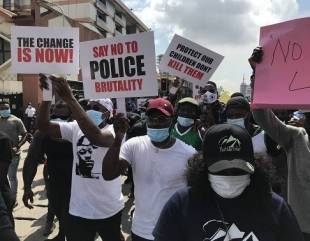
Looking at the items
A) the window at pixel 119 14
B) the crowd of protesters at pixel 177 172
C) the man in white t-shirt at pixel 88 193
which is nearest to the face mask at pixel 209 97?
the crowd of protesters at pixel 177 172

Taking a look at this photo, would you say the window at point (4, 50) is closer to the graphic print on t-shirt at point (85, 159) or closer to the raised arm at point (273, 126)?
the graphic print on t-shirt at point (85, 159)

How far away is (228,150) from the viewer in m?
2.07

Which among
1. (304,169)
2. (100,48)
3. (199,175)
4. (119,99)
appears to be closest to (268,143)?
(304,169)

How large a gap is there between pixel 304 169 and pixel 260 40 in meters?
0.92

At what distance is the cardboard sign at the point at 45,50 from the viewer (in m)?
5.14

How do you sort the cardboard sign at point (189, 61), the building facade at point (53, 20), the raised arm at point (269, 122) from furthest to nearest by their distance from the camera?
the building facade at point (53, 20), the cardboard sign at point (189, 61), the raised arm at point (269, 122)

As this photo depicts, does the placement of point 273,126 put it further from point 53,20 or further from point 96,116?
point 53,20

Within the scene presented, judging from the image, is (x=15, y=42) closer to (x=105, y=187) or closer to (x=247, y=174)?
(x=105, y=187)

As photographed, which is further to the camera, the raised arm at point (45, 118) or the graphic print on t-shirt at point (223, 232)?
the raised arm at point (45, 118)

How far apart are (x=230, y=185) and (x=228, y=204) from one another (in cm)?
9

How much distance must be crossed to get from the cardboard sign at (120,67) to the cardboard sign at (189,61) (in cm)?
336

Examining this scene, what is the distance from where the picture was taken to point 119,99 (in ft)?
14.6

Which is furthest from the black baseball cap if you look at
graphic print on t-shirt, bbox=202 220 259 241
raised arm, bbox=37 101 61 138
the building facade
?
the building facade

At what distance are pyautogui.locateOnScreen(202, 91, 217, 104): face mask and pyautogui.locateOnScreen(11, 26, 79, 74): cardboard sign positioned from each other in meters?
2.37
